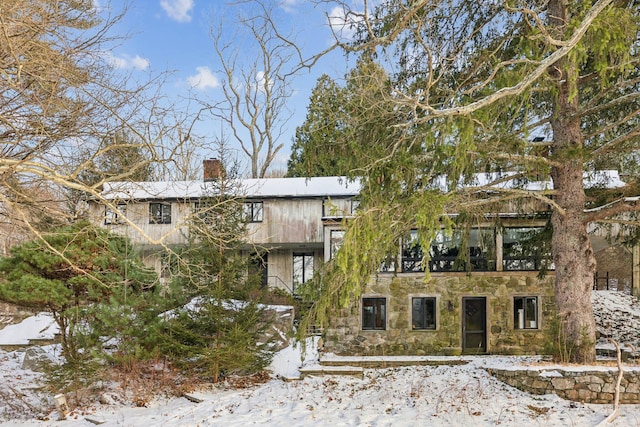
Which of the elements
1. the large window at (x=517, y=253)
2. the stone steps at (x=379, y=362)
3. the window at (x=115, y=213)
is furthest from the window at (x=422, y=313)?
the window at (x=115, y=213)

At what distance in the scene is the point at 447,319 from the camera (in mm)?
14727

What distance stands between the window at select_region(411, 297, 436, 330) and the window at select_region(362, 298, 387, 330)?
889 millimetres

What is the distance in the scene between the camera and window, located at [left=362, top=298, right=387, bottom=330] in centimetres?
1490

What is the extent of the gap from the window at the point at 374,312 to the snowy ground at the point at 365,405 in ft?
8.68

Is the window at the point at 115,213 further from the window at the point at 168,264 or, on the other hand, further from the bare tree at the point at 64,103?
the window at the point at 168,264

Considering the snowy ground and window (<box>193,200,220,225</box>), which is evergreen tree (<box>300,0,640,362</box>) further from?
window (<box>193,200,220,225</box>)

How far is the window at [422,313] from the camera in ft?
48.7

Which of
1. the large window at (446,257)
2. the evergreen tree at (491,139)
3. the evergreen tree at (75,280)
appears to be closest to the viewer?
the evergreen tree at (491,139)

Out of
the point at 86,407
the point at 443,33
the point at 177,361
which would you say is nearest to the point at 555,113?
the point at 443,33

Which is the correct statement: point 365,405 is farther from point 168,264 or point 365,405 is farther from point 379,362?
point 168,264

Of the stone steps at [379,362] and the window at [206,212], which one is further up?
the window at [206,212]

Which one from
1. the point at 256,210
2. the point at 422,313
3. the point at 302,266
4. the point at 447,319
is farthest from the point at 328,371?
the point at 302,266

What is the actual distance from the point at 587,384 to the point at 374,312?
6.93 meters

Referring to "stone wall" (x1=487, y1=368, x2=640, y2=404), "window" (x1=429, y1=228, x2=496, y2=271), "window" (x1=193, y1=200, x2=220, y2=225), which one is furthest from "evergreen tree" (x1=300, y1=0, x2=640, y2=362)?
"window" (x1=429, y1=228, x2=496, y2=271)
